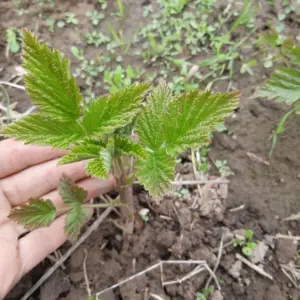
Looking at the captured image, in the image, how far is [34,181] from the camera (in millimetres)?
1720

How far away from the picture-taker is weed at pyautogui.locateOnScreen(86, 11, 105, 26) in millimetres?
2303

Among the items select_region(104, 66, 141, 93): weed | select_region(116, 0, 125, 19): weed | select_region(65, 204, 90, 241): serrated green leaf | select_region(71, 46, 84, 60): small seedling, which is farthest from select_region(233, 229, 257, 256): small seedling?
select_region(116, 0, 125, 19): weed

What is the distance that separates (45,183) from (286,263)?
39.4 inches

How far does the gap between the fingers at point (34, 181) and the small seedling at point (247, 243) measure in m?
0.69

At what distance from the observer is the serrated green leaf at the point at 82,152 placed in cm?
113

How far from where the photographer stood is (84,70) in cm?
217

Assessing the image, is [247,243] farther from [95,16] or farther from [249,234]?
[95,16]

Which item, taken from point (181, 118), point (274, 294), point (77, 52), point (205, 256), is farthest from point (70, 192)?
point (77, 52)

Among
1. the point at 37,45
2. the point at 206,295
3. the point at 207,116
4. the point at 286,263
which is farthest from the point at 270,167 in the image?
the point at 37,45

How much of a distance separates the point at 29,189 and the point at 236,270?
0.87 metres

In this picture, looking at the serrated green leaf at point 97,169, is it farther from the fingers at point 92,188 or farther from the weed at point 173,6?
the weed at point 173,6

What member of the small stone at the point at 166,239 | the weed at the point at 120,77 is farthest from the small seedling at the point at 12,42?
the small stone at the point at 166,239

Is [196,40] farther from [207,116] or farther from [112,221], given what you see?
[207,116]

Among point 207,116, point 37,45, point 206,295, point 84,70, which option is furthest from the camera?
point 84,70
